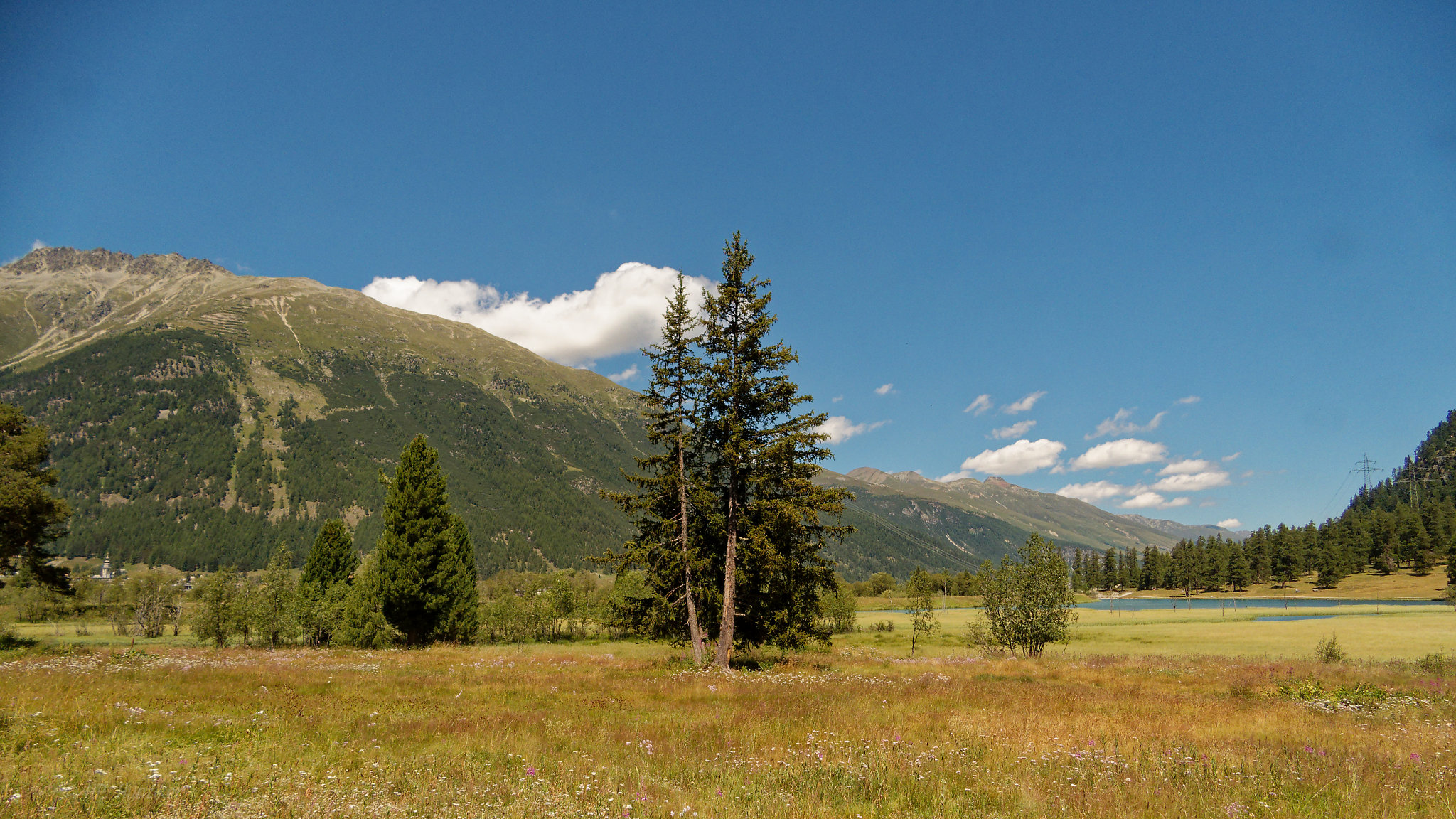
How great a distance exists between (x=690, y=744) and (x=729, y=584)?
12.4m

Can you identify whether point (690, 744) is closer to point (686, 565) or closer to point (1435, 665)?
point (686, 565)

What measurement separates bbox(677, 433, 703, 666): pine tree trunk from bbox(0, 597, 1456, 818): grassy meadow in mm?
2162

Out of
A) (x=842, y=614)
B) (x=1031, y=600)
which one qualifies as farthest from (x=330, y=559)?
(x=842, y=614)

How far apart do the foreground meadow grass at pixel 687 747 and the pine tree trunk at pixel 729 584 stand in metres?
2.94

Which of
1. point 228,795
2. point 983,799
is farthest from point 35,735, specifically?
point 983,799

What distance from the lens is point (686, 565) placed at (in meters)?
22.8

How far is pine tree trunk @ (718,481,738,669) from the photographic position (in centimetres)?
2255

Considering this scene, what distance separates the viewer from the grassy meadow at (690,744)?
6914mm

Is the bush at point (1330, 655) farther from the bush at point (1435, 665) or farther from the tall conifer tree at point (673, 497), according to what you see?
the tall conifer tree at point (673, 497)

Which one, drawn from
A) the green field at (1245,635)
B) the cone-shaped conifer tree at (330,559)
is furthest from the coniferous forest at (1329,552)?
the cone-shaped conifer tree at (330,559)

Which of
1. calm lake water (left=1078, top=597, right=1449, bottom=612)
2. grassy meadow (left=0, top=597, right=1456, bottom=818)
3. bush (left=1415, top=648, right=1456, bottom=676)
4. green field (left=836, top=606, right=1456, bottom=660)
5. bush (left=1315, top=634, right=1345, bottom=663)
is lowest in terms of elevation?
calm lake water (left=1078, top=597, right=1449, bottom=612)

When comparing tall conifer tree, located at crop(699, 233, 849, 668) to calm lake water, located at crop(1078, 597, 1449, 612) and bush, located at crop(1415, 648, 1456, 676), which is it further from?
calm lake water, located at crop(1078, 597, 1449, 612)

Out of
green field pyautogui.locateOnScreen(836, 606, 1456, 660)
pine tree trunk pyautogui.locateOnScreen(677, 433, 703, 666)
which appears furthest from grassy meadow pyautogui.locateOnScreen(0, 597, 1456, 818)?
green field pyautogui.locateOnScreen(836, 606, 1456, 660)

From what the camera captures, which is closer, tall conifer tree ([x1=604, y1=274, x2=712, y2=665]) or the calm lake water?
tall conifer tree ([x1=604, y1=274, x2=712, y2=665])
